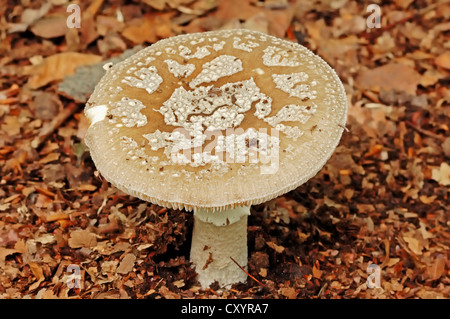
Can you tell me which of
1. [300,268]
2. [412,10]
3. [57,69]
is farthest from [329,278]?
[412,10]

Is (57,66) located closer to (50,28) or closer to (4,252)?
(50,28)

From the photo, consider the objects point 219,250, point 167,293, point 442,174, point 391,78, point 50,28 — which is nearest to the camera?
point 167,293

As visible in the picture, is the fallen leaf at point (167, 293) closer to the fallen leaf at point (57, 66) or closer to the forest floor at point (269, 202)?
the forest floor at point (269, 202)

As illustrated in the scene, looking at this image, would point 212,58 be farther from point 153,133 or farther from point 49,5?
point 49,5

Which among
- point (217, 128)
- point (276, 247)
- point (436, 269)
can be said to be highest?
point (217, 128)

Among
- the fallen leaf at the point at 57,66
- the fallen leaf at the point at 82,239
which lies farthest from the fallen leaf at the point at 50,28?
the fallen leaf at the point at 82,239

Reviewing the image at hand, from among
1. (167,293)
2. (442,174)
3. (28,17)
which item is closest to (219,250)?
(167,293)

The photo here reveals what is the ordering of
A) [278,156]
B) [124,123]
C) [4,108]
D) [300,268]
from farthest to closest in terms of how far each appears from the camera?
1. [4,108]
2. [300,268]
3. [124,123]
4. [278,156]
